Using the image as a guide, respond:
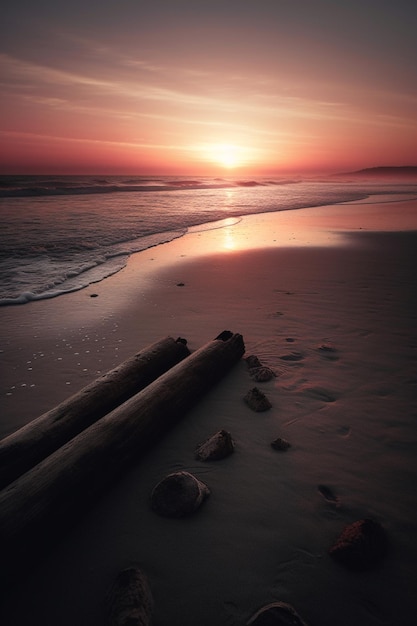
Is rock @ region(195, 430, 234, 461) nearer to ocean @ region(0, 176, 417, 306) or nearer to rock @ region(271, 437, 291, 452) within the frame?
rock @ region(271, 437, 291, 452)

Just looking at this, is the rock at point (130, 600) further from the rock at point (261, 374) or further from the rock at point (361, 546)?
the rock at point (261, 374)

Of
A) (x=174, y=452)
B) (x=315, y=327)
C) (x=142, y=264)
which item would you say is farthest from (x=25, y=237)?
(x=174, y=452)

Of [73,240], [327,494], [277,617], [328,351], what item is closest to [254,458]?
[327,494]

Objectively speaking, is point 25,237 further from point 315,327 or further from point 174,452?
point 174,452

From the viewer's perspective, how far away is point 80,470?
84.2 inches

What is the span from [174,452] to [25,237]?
13773mm

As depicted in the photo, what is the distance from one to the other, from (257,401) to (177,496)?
130cm

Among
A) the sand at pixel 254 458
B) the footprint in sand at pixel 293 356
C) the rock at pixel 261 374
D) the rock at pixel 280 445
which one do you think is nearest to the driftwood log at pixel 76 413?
the sand at pixel 254 458

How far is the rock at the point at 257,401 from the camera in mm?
3328

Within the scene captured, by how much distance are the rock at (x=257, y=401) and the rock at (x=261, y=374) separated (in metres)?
0.39

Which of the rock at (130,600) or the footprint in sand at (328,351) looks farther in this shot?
the footprint in sand at (328,351)

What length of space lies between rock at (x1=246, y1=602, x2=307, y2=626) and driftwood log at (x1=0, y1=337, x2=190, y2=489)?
1.61m

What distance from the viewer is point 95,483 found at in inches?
86.9

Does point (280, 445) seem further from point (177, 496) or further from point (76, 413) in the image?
point (76, 413)
